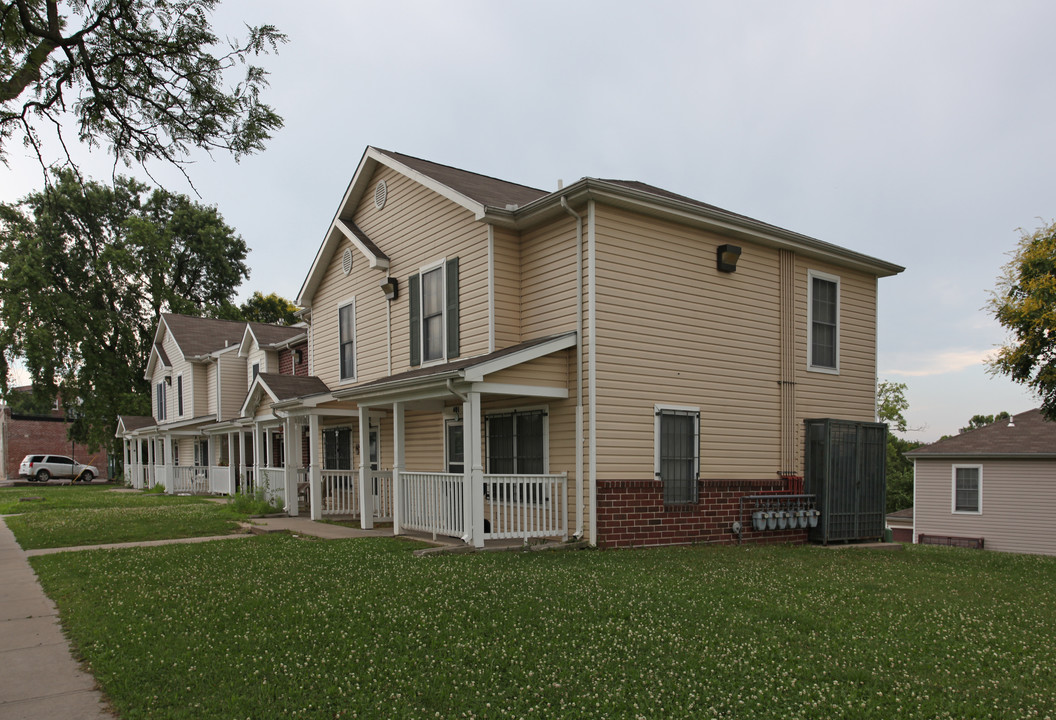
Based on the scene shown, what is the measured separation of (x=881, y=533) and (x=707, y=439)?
5.24 metres

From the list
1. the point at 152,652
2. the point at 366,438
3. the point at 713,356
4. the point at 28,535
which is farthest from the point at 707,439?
the point at 28,535

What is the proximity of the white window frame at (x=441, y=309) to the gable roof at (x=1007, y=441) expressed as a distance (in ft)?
63.8

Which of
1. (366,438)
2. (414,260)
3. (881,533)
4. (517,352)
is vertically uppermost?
(414,260)

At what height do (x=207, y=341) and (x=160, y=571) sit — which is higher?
(x=207, y=341)

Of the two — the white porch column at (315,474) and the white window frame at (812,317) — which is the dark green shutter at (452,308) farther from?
the white window frame at (812,317)

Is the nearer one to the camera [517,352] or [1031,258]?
[517,352]

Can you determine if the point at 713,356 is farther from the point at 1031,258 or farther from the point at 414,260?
the point at 1031,258

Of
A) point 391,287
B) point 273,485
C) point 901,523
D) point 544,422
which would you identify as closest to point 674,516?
point 544,422

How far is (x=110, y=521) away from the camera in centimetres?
1670

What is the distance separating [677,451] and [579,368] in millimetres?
2502

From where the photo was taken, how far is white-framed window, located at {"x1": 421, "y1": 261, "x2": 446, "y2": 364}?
14.5m

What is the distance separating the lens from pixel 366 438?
14672mm

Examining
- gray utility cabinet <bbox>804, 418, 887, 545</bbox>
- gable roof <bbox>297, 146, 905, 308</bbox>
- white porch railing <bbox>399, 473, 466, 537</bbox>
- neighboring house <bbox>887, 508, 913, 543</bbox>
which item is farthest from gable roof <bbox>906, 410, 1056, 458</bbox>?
white porch railing <bbox>399, 473, 466, 537</bbox>

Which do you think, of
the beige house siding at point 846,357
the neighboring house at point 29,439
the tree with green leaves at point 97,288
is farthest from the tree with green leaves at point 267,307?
the beige house siding at point 846,357
